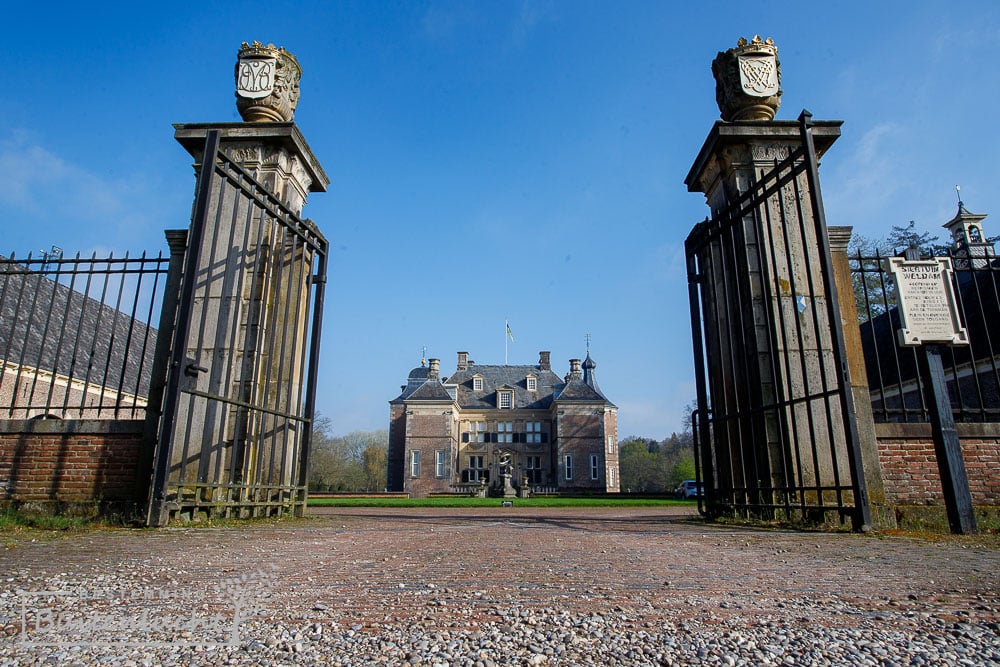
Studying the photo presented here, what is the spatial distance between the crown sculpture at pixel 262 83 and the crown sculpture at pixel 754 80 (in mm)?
5589

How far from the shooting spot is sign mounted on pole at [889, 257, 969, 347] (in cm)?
524

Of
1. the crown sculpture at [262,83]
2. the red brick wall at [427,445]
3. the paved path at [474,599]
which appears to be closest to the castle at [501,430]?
the red brick wall at [427,445]

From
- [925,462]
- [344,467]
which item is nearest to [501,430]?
[344,467]

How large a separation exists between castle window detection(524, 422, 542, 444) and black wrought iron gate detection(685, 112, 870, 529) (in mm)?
39750

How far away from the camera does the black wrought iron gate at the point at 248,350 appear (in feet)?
18.6

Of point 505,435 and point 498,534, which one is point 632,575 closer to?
point 498,534

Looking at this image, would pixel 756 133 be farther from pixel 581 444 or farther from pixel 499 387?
pixel 499 387

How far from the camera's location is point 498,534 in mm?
5207

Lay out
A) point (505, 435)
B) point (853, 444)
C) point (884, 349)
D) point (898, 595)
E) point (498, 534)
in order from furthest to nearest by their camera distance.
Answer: point (505, 435), point (884, 349), point (498, 534), point (853, 444), point (898, 595)

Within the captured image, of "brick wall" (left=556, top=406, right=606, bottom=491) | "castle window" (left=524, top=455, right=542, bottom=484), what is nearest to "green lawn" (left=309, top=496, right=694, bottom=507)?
"brick wall" (left=556, top=406, right=606, bottom=491)

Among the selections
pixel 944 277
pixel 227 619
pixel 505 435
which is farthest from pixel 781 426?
pixel 505 435

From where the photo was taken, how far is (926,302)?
17.6 feet

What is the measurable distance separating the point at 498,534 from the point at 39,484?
469cm

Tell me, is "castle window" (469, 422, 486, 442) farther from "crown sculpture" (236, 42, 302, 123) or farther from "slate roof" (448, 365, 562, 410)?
"crown sculpture" (236, 42, 302, 123)
